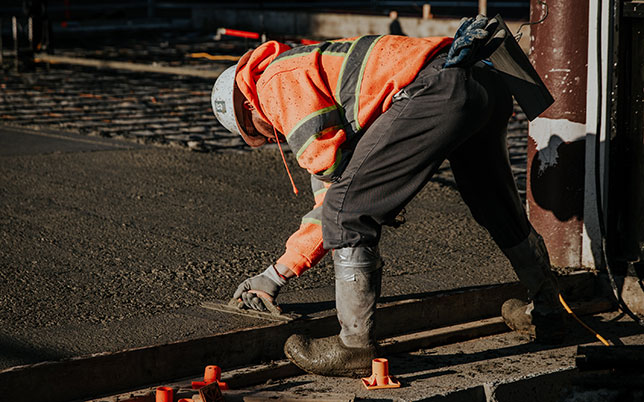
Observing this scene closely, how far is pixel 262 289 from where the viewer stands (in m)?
4.29

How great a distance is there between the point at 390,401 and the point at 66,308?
66.0 inches

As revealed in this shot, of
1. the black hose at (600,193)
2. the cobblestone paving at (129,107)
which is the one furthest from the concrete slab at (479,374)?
the cobblestone paving at (129,107)

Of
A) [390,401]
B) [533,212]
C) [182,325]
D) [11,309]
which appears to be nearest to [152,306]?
[182,325]

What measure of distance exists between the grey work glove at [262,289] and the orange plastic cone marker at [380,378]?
26.9 inches

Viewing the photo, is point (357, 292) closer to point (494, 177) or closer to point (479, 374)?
point (479, 374)

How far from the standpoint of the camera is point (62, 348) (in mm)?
3869

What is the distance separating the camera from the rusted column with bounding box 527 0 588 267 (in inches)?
191

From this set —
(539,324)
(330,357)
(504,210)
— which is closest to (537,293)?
(539,324)

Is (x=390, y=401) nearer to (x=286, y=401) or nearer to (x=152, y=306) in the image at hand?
(x=286, y=401)

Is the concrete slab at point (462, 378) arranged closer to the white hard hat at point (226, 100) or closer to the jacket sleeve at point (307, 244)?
the jacket sleeve at point (307, 244)

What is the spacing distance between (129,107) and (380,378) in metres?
8.17

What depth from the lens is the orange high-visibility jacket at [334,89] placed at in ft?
12.0

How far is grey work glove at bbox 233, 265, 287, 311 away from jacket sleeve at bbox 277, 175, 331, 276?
0.08 meters

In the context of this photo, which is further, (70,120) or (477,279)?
(70,120)
